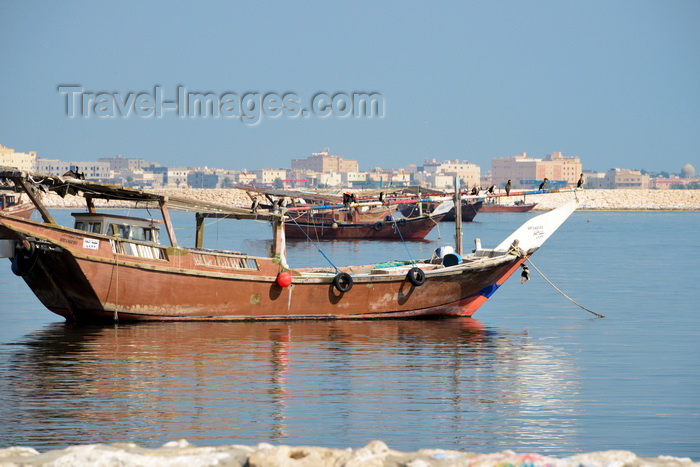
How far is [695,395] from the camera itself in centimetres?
1566

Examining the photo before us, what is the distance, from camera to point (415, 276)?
22953 millimetres

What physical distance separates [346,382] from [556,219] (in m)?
11.6

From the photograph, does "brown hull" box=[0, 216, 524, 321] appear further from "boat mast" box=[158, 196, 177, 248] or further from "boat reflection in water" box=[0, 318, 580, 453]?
"boat reflection in water" box=[0, 318, 580, 453]

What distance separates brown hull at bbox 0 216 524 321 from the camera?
20.3 metres

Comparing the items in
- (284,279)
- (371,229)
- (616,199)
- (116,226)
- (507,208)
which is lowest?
(284,279)

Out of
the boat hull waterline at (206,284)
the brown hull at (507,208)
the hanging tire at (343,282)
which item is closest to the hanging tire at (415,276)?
the boat hull waterline at (206,284)

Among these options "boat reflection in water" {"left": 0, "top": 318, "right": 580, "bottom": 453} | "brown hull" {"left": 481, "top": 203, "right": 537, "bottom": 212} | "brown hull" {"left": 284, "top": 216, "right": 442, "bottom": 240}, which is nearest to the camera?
"boat reflection in water" {"left": 0, "top": 318, "right": 580, "bottom": 453}

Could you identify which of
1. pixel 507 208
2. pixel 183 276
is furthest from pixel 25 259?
pixel 507 208

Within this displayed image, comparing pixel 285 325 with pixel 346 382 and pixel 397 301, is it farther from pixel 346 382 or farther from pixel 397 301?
pixel 346 382

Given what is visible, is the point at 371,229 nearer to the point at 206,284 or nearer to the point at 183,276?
the point at 206,284

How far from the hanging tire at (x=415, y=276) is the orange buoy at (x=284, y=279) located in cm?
296

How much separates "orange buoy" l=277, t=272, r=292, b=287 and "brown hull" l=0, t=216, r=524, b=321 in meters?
0.17

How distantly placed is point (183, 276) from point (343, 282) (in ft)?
12.6

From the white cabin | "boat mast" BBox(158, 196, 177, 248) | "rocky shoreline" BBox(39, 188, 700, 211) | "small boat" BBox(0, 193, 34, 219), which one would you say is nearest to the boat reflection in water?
"boat mast" BBox(158, 196, 177, 248)
